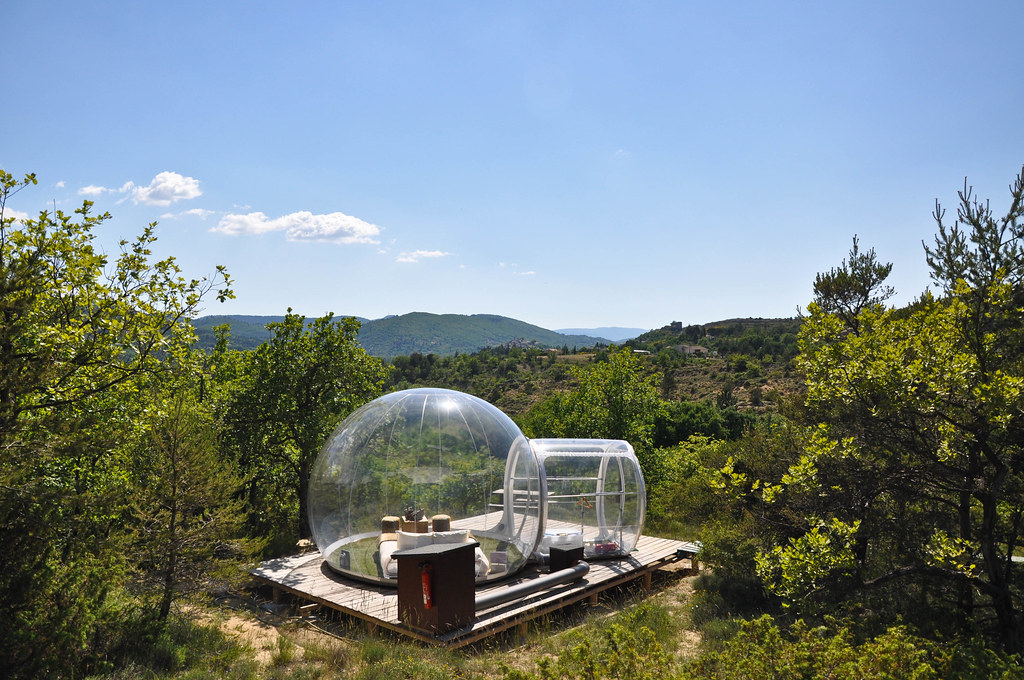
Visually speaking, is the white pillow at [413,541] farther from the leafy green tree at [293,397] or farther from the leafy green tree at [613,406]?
the leafy green tree at [613,406]

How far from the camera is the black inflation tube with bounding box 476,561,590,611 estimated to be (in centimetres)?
966

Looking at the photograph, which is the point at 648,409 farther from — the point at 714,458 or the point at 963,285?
the point at 963,285

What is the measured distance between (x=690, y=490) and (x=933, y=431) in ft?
28.7

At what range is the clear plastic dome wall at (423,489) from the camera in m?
10.6

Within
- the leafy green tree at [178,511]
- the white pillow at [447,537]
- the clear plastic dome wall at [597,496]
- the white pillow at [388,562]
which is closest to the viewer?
the leafy green tree at [178,511]

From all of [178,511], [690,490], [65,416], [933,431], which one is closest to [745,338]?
[690,490]

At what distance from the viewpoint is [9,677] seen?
5852 mm

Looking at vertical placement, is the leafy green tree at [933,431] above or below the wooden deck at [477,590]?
above

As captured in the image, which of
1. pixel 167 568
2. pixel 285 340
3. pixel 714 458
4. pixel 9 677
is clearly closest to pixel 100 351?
pixel 167 568

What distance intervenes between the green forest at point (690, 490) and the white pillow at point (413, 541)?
5.05 feet

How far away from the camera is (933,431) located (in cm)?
627

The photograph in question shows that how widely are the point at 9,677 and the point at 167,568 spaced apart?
2837mm

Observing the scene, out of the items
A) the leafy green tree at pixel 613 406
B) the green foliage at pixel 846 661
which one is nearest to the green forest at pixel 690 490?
the green foliage at pixel 846 661

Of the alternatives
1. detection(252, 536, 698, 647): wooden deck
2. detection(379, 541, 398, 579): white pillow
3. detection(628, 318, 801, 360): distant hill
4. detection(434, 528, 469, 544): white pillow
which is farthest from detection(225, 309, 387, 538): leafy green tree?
detection(628, 318, 801, 360): distant hill
